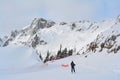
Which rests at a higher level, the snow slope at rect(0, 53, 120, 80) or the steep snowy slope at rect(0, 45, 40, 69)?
the steep snowy slope at rect(0, 45, 40, 69)

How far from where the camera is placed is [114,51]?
106250 mm

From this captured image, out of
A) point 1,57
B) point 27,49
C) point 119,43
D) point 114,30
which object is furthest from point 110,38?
point 1,57

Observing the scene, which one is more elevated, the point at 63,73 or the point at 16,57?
the point at 16,57

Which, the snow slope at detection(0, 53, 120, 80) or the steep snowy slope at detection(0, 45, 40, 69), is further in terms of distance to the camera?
the steep snowy slope at detection(0, 45, 40, 69)

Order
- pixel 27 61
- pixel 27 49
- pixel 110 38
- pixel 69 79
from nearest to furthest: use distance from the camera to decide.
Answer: pixel 69 79, pixel 27 61, pixel 27 49, pixel 110 38

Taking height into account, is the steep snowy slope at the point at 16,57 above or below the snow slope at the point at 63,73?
above

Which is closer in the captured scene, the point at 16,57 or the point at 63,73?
the point at 63,73

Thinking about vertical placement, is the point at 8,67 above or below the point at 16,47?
below

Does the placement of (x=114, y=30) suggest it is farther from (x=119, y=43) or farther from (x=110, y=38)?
(x=119, y=43)

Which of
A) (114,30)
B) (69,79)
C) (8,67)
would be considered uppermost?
(114,30)

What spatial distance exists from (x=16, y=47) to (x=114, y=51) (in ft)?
153

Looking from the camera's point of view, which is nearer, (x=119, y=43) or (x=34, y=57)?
(x=34, y=57)

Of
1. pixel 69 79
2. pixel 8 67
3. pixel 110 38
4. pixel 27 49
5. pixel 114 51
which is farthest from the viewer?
pixel 110 38

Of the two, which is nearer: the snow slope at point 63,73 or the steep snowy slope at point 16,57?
the snow slope at point 63,73
